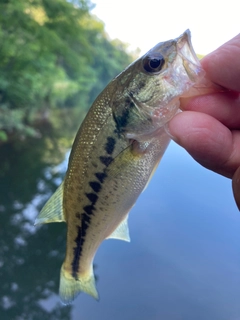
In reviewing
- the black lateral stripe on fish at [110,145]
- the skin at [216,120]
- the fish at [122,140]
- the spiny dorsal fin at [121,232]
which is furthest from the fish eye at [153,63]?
the spiny dorsal fin at [121,232]

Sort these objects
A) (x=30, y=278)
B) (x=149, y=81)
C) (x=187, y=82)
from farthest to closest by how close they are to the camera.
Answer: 1. (x=30, y=278)
2. (x=149, y=81)
3. (x=187, y=82)

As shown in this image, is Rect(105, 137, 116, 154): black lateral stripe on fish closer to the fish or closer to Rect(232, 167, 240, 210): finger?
the fish

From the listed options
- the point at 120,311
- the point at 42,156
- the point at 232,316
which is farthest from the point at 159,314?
the point at 42,156

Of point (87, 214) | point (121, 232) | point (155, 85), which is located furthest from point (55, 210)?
point (155, 85)

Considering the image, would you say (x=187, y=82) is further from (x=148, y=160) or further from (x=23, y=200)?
(x=23, y=200)

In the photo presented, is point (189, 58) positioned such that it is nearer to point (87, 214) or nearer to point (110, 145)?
point (110, 145)
